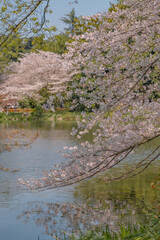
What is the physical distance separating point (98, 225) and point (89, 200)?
2071 millimetres

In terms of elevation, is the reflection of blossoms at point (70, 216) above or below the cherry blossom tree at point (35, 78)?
below

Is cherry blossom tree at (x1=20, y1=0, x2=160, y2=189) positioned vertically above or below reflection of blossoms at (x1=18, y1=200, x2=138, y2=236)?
above

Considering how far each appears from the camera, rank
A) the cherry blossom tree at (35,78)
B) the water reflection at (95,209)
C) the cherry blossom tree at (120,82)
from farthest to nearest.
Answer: the cherry blossom tree at (35,78) → the water reflection at (95,209) → the cherry blossom tree at (120,82)

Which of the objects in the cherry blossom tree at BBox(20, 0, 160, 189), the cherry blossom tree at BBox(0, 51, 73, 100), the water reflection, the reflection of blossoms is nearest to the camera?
the cherry blossom tree at BBox(20, 0, 160, 189)


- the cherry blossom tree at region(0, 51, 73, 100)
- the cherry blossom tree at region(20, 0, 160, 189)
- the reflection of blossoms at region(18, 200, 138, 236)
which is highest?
the cherry blossom tree at region(0, 51, 73, 100)

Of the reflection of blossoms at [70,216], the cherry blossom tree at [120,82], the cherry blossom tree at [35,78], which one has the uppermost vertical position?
the cherry blossom tree at [35,78]

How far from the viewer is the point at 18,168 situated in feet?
47.1

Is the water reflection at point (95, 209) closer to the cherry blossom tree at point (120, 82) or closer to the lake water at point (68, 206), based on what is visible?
the lake water at point (68, 206)

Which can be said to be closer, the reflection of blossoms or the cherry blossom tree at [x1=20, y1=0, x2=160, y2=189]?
the cherry blossom tree at [x1=20, y1=0, x2=160, y2=189]

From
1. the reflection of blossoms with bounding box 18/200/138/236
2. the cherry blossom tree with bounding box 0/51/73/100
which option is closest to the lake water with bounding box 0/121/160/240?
the reflection of blossoms with bounding box 18/200/138/236

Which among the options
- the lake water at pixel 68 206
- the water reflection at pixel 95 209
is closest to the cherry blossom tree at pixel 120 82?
the lake water at pixel 68 206

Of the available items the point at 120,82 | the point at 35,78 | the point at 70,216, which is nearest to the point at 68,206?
the point at 70,216

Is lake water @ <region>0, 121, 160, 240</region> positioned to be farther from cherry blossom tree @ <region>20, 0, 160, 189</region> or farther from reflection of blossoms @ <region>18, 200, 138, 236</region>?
cherry blossom tree @ <region>20, 0, 160, 189</region>

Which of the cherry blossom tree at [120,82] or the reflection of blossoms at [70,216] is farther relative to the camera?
the reflection of blossoms at [70,216]
